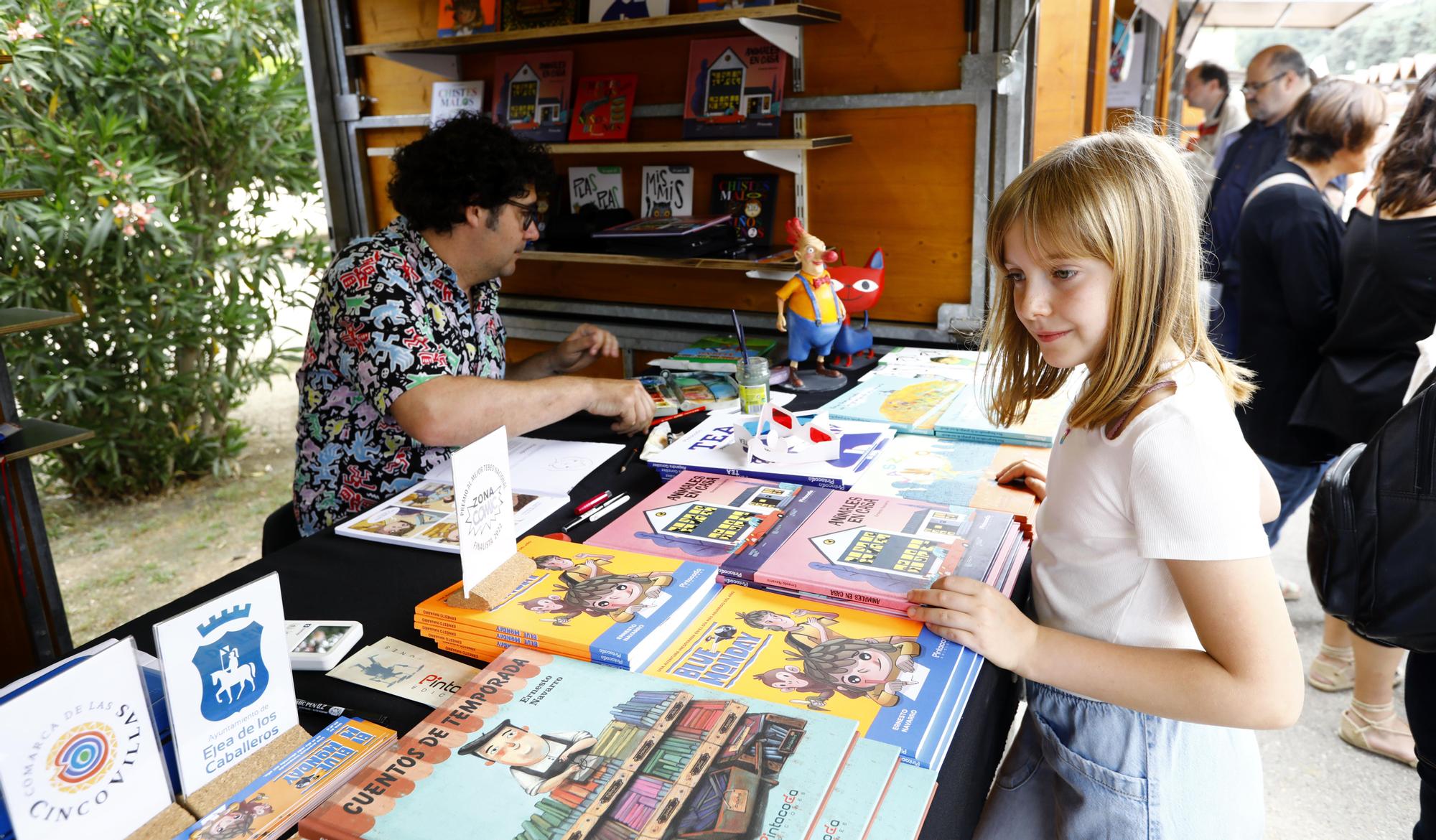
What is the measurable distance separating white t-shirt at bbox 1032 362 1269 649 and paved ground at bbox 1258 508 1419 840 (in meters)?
1.39

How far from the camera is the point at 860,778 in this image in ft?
2.47

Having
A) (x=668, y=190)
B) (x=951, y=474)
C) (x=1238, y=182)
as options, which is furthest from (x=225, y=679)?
(x=1238, y=182)

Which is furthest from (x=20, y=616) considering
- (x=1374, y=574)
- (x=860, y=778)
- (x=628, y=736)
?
(x=1374, y=574)

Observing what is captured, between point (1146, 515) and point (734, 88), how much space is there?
2.08m

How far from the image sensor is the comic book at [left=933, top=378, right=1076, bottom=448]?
5.40ft

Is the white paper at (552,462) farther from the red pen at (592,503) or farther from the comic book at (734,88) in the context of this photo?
the comic book at (734,88)

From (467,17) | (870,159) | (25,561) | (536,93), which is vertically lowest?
(25,561)

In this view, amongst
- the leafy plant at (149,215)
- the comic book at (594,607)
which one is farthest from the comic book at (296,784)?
the leafy plant at (149,215)

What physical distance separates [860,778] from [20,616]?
83.6 inches

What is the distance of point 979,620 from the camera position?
38.1 inches

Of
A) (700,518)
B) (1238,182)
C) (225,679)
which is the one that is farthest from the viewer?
(1238,182)

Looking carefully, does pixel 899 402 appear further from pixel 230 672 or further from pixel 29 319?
pixel 29 319

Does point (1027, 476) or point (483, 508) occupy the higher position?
point (483, 508)

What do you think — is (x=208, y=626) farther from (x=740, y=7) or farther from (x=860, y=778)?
(x=740, y=7)
